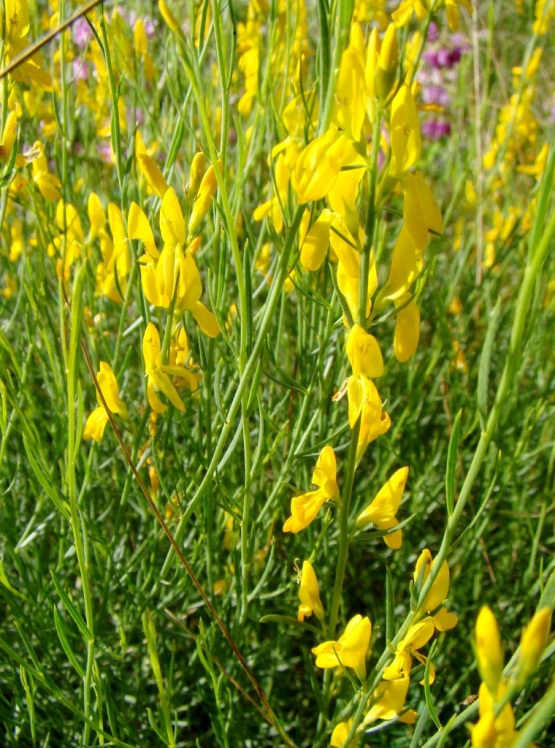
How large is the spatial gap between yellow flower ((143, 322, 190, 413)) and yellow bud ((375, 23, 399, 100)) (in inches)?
11.4

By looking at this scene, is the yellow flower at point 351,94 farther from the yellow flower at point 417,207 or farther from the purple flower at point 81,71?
the purple flower at point 81,71

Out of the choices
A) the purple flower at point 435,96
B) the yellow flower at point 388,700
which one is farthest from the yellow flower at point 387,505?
the purple flower at point 435,96

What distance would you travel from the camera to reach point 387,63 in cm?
53

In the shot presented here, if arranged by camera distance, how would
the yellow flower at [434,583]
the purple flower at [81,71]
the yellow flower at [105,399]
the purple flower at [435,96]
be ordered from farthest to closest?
the purple flower at [435,96] < the purple flower at [81,71] < the yellow flower at [105,399] < the yellow flower at [434,583]

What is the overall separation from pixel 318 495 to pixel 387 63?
38cm

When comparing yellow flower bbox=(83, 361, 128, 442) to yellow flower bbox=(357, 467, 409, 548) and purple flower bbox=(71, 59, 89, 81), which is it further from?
purple flower bbox=(71, 59, 89, 81)

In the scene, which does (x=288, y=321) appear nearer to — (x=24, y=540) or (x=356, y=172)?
(x=24, y=540)

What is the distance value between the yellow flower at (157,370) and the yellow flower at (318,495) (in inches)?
5.4

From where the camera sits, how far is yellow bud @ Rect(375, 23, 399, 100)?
1.74 ft

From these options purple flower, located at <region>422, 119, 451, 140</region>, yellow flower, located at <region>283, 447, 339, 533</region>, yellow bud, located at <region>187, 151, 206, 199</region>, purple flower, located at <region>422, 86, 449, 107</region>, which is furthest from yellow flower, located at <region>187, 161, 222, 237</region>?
purple flower, located at <region>422, 86, 449, 107</region>

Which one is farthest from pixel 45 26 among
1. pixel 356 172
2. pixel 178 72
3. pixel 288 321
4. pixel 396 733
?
pixel 396 733

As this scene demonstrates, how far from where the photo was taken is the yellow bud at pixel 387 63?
20.9 inches

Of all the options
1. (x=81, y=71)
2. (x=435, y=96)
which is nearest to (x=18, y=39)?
(x=81, y=71)

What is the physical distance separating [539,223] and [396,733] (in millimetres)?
984
